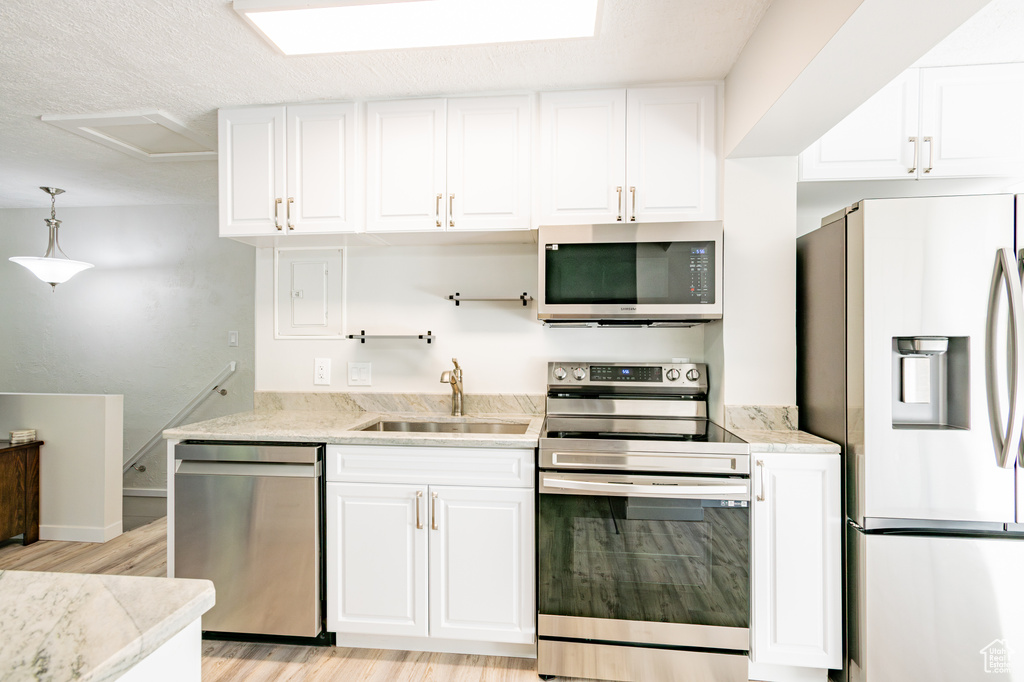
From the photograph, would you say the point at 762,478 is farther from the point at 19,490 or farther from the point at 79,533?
the point at 19,490

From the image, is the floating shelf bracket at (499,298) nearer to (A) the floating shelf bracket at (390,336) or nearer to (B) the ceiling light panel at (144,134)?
(A) the floating shelf bracket at (390,336)

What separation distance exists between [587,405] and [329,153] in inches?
63.7

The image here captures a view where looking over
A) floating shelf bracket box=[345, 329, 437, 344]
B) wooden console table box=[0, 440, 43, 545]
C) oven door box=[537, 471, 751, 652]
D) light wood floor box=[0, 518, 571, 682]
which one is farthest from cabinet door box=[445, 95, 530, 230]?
wooden console table box=[0, 440, 43, 545]

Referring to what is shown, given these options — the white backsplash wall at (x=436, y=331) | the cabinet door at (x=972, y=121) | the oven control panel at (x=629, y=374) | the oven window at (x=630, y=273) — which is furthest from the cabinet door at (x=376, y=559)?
the cabinet door at (x=972, y=121)

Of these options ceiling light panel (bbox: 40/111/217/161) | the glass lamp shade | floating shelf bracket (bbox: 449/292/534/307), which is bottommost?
floating shelf bracket (bbox: 449/292/534/307)

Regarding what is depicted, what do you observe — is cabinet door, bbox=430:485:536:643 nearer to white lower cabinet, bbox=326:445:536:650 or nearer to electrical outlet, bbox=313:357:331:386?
white lower cabinet, bbox=326:445:536:650

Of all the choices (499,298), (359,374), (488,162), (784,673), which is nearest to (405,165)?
(488,162)

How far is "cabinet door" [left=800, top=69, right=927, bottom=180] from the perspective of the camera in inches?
83.8

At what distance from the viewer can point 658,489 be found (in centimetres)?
185

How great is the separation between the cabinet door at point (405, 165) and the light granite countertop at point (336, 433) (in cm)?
89

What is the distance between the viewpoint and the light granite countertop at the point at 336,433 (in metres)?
1.99

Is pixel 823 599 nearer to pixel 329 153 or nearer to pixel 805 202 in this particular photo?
pixel 805 202

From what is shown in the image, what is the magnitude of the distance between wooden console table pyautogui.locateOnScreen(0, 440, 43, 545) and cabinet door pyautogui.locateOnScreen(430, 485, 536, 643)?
295 cm

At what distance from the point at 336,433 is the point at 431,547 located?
0.57 meters
